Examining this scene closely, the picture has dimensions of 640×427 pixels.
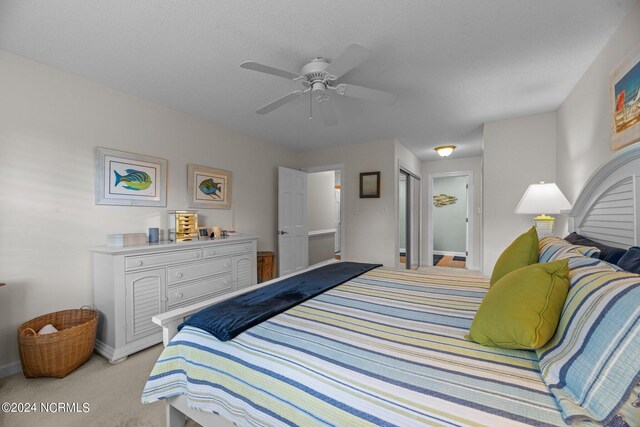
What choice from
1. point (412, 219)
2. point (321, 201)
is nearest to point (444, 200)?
point (412, 219)

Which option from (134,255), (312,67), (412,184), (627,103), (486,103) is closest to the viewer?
(627,103)

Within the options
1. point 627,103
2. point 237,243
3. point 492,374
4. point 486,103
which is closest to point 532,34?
point 627,103

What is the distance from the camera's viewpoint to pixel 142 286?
2.31 m

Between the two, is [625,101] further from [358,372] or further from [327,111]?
[358,372]

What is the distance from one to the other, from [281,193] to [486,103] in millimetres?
3016

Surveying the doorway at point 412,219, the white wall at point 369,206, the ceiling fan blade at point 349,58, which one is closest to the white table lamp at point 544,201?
the white wall at point 369,206

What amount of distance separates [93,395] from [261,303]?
140 cm

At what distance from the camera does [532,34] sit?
1.75m

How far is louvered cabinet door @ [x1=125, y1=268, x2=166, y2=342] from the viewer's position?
2238 mm

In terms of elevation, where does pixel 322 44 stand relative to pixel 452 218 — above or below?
above

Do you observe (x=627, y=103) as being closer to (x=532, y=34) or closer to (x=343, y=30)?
(x=532, y=34)

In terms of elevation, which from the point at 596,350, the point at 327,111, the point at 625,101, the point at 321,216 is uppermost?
the point at 327,111

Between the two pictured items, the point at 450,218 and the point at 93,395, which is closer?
the point at 93,395

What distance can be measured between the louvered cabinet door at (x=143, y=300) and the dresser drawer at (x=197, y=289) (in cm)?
9
